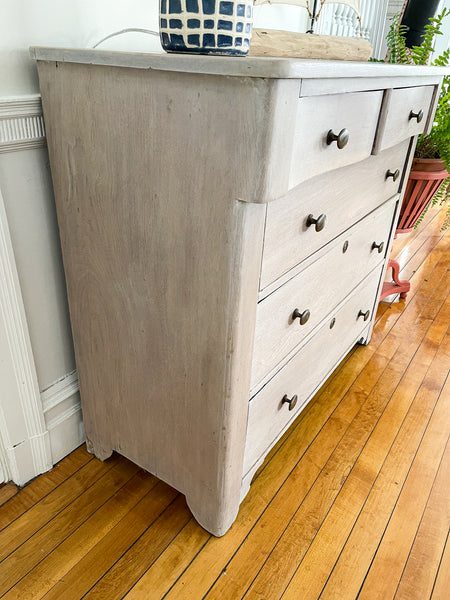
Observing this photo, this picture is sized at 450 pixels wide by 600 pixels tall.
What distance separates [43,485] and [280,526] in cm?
63

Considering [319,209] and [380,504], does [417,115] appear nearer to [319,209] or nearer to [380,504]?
[319,209]

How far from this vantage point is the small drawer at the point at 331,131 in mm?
772

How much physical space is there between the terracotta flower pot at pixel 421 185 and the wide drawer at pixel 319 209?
430 millimetres

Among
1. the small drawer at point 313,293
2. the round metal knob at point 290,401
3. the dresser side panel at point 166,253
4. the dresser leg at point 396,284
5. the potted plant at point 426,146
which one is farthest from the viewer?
the dresser leg at point 396,284

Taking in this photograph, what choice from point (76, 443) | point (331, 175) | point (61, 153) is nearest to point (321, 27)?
point (331, 175)

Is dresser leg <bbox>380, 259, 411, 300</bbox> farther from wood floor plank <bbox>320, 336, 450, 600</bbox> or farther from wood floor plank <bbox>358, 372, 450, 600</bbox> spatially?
wood floor plank <bbox>358, 372, 450, 600</bbox>

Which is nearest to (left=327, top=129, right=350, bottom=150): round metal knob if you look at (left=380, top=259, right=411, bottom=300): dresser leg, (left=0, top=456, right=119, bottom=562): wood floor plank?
(left=0, top=456, right=119, bottom=562): wood floor plank

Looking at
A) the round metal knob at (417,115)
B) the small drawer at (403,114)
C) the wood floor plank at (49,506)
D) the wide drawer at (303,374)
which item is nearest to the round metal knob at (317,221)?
→ the small drawer at (403,114)

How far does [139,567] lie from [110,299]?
1.99ft

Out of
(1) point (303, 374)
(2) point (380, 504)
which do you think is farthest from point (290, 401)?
(2) point (380, 504)

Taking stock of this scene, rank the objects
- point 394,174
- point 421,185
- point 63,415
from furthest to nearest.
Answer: point 421,185, point 394,174, point 63,415

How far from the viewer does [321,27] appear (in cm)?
187

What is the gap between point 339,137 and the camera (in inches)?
33.6

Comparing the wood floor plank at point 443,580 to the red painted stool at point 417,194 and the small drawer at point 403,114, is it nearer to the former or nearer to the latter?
the small drawer at point 403,114
